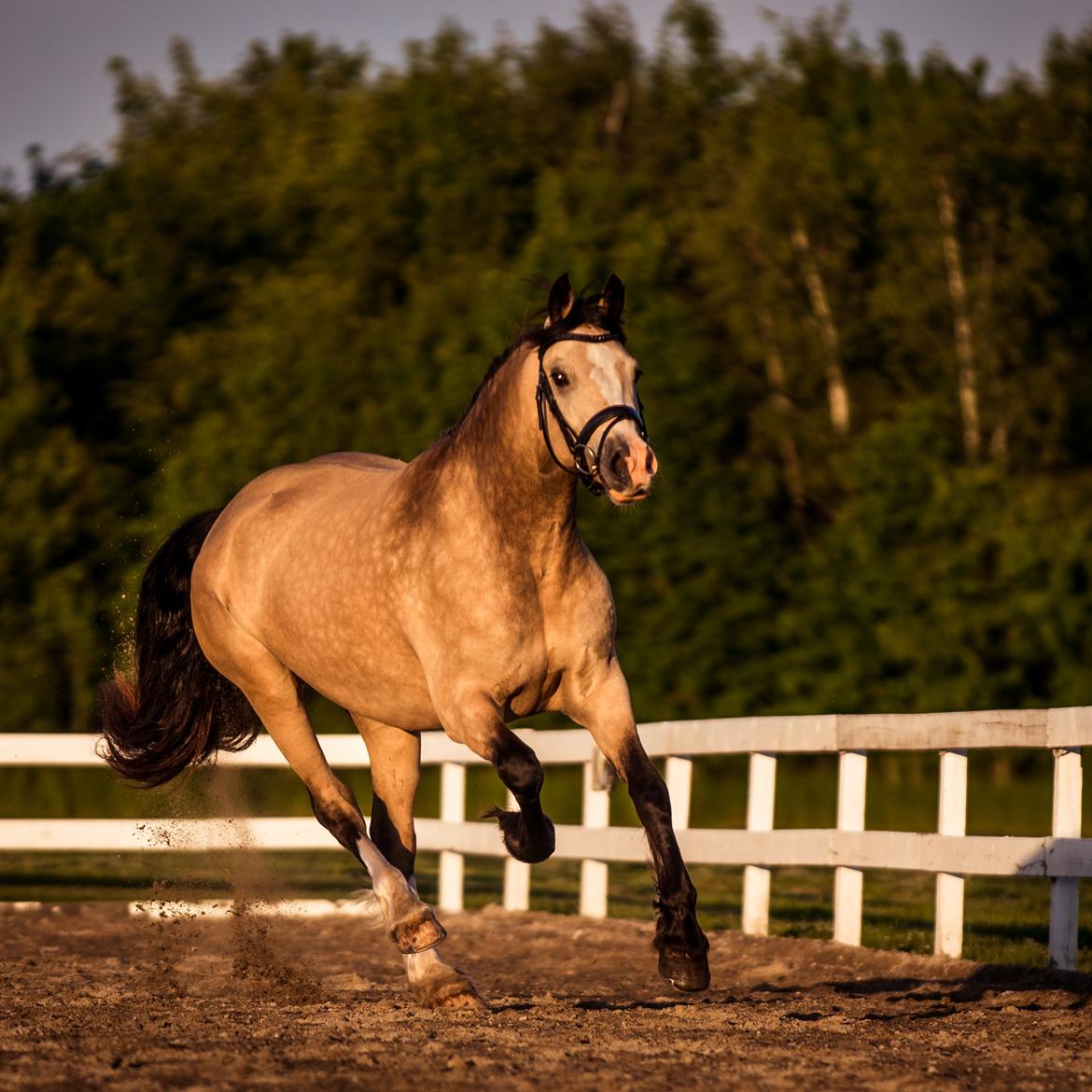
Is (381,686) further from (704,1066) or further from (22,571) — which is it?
(22,571)

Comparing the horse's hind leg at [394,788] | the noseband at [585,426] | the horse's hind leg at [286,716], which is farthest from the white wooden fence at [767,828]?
the noseband at [585,426]

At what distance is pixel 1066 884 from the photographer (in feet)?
23.7

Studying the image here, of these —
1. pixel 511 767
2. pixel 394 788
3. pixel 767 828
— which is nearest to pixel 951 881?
pixel 767 828

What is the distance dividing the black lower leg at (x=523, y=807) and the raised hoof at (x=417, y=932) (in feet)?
1.50

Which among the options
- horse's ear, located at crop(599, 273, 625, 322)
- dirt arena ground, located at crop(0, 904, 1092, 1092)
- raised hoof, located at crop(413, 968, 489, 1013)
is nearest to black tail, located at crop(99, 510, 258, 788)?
dirt arena ground, located at crop(0, 904, 1092, 1092)

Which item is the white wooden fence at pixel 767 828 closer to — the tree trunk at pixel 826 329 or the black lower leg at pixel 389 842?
the black lower leg at pixel 389 842

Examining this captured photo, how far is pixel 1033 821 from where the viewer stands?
17.7m

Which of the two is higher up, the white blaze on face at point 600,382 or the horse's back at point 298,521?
the white blaze on face at point 600,382

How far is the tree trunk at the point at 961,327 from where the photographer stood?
31234 millimetres

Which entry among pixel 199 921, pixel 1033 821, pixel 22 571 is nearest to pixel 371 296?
pixel 22 571

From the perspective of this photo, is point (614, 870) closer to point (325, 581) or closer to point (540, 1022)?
point (325, 581)

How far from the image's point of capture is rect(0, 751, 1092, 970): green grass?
9.77m

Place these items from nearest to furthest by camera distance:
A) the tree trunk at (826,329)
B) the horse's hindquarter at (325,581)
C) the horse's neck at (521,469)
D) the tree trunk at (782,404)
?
the horse's neck at (521,469) → the horse's hindquarter at (325,581) → the tree trunk at (826,329) → the tree trunk at (782,404)

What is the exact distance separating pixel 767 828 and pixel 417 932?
3.44 meters
